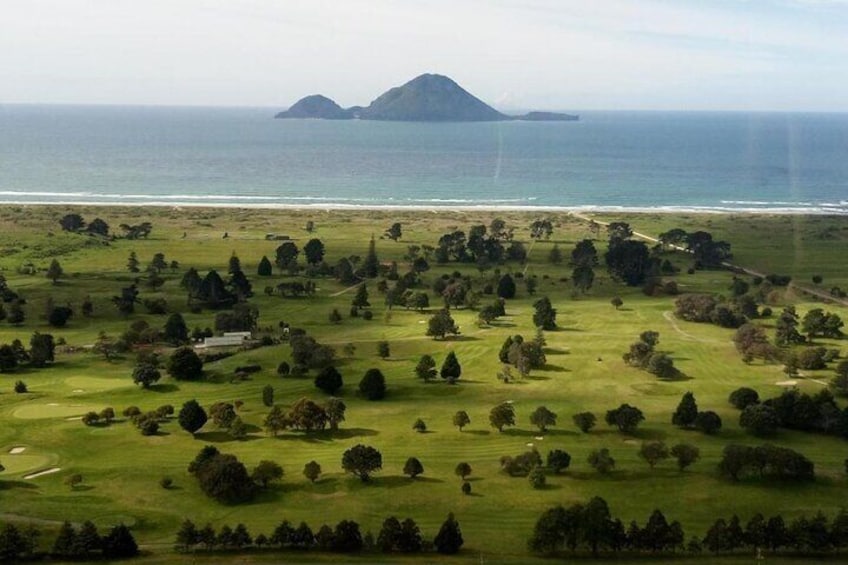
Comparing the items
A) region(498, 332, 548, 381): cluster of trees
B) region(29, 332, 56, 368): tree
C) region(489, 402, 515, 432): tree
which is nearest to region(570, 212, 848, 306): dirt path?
region(498, 332, 548, 381): cluster of trees

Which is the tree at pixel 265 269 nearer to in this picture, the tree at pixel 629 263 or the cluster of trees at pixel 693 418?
the tree at pixel 629 263

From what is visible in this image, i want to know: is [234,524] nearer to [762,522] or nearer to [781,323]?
[762,522]

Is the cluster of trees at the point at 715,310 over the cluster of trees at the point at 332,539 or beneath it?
over

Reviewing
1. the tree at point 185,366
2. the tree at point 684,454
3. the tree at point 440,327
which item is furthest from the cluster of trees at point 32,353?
the tree at point 684,454

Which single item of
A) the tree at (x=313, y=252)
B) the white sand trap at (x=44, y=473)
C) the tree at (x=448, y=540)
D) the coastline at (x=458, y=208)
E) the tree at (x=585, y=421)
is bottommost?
the white sand trap at (x=44, y=473)

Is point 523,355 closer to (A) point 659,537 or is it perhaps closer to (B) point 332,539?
(A) point 659,537

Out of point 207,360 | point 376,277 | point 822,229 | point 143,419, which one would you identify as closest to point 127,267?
point 376,277
